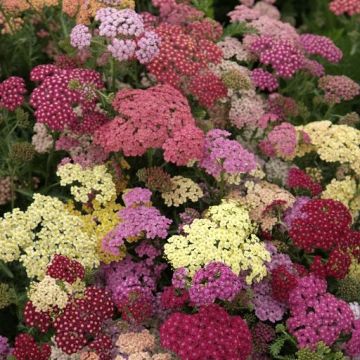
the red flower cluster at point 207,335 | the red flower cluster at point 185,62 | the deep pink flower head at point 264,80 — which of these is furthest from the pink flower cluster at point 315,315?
the deep pink flower head at point 264,80

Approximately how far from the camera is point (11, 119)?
5543 millimetres

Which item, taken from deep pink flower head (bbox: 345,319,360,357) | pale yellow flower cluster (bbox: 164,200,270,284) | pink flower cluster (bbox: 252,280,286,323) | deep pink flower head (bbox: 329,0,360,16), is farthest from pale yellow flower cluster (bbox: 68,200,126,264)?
deep pink flower head (bbox: 329,0,360,16)

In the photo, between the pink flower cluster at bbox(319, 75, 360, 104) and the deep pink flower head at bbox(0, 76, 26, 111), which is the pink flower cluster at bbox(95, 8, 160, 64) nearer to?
the deep pink flower head at bbox(0, 76, 26, 111)

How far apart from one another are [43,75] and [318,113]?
2694mm

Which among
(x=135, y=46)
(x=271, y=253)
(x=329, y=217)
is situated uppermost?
(x=135, y=46)

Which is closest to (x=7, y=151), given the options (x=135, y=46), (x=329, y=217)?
(x=135, y=46)

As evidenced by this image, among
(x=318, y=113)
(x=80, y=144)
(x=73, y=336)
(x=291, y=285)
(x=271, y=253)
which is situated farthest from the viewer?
(x=318, y=113)

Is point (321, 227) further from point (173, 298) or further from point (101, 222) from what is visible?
point (101, 222)

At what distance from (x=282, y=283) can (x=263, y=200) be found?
2.56 feet

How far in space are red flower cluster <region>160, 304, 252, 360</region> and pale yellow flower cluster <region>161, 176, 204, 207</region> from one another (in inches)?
40.5

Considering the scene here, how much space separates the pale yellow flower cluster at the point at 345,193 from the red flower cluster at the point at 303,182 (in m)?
0.09

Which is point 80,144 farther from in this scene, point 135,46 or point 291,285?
point 291,285

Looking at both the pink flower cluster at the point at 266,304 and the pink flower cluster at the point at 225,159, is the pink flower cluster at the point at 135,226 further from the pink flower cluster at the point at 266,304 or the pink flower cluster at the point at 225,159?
the pink flower cluster at the point at 266,304

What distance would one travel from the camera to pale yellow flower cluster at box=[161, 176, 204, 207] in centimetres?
478
